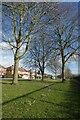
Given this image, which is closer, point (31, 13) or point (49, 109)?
point (49, 109)

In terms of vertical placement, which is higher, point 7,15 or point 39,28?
point 7,15

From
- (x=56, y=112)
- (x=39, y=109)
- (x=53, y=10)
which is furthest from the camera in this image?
(x=53, y=10)

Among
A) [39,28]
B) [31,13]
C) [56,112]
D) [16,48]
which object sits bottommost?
[56,112]

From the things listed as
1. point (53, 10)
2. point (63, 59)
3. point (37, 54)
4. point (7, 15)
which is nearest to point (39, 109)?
point (53, 10)

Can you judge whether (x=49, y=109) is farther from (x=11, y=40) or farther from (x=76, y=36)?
(x=76, y=36)

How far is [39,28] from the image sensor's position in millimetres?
22469

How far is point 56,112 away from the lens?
7.87 metres

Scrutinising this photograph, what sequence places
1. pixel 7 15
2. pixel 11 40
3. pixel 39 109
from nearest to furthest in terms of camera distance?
pixel 39 109
pixel 7 15
pixel 11 40

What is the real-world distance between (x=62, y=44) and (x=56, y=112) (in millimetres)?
33187

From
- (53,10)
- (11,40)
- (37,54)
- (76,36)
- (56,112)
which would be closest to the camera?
(56,112)

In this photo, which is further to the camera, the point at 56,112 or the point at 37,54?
the point at 37,54

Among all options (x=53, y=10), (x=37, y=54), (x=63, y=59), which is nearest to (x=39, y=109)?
(x=53, y=10)

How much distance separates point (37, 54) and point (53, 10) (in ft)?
119

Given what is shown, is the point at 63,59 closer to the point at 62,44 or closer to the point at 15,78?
the point at 62,44
